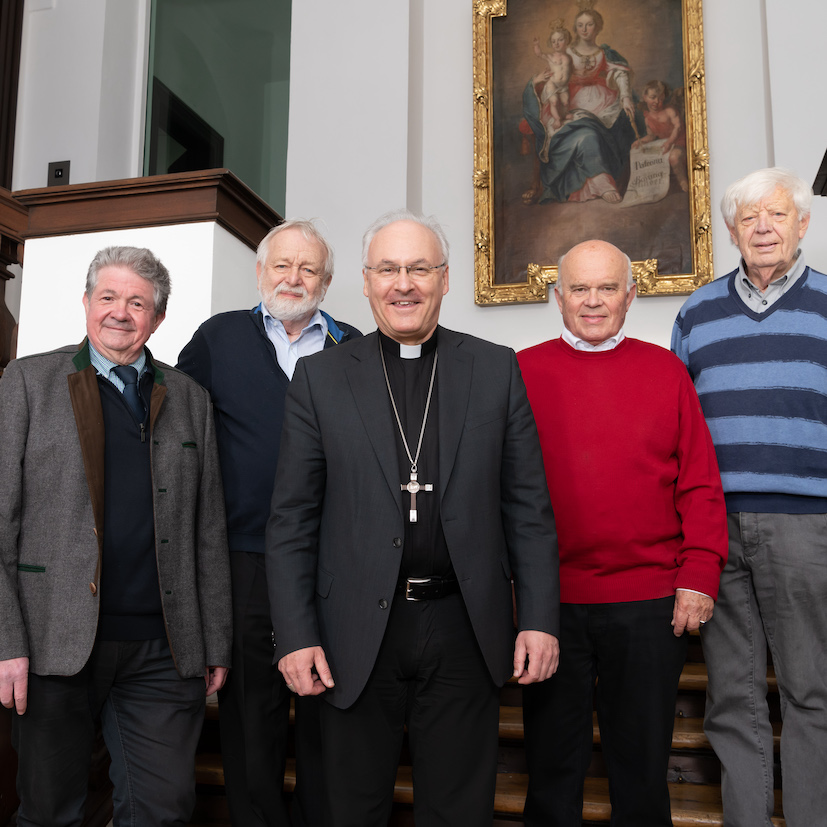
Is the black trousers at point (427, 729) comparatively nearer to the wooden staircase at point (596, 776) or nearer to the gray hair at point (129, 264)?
the wooden staircase at point (596, 776)

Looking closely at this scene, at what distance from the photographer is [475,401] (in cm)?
189

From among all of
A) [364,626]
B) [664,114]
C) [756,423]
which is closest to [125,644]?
[364,626]

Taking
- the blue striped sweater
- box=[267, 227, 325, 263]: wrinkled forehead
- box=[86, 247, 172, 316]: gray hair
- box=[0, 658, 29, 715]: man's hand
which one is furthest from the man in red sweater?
box=[0, 658, 29, 715]: man's hand

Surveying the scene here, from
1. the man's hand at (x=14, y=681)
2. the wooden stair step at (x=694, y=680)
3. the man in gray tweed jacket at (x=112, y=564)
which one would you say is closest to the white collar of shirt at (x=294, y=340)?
the man in gray tweed jacket at (x=112, y=564)

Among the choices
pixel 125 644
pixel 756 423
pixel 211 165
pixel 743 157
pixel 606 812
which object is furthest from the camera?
pixel 211 165

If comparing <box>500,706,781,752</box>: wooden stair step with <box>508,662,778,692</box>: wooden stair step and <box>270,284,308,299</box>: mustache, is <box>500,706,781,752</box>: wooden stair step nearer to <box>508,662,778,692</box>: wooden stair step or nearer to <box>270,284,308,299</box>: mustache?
<box>508,662,778,692</box>: wooden stair step

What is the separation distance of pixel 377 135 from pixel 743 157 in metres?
2.20

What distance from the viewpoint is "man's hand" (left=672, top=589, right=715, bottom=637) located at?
2041 millimetres

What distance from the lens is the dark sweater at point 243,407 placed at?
89.4 inches

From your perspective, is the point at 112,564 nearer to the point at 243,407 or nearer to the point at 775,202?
the point at 243,407

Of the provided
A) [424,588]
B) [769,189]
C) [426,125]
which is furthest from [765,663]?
[426,125]

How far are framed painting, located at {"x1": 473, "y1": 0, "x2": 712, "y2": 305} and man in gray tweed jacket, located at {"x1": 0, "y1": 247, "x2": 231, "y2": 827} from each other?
338 centimetres

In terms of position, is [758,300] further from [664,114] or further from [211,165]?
[211,165]

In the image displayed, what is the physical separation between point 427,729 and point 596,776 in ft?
3.97
